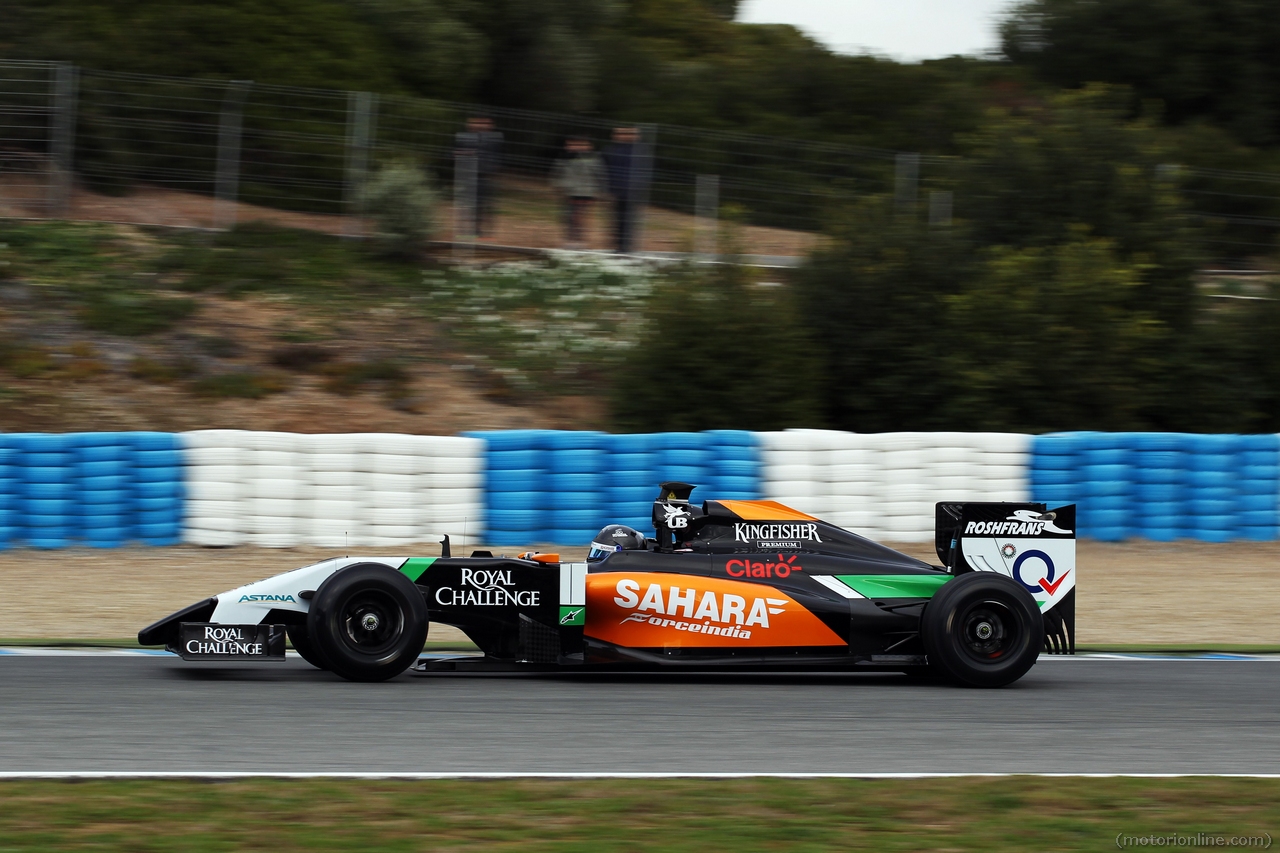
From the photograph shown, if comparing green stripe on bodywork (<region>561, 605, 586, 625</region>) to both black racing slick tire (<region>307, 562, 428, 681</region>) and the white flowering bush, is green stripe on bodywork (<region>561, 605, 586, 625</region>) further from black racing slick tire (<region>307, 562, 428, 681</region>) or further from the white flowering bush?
the white flowering bush

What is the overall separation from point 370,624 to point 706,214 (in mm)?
12324

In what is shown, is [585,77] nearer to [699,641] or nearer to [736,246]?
[736,246]

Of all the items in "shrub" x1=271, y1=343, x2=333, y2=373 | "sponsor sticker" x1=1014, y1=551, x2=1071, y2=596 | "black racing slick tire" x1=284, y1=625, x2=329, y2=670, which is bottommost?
"black racing slick tire" x1=284, y1=625, x2=329, y2=670

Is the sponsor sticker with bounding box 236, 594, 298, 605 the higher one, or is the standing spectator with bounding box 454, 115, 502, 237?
the standing spectator with bounding box 454, 115, 502, 237

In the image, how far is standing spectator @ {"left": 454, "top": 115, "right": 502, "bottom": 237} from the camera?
59.6ft

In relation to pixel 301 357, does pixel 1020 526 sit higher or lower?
lower

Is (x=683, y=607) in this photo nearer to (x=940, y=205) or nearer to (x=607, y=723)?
(x=607, y=723)

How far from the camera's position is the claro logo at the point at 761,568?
7672 mm

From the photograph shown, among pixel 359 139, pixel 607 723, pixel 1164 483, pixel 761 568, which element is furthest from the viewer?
pixel 359 139

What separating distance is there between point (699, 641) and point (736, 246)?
9.22m

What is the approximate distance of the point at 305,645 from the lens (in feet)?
24.3

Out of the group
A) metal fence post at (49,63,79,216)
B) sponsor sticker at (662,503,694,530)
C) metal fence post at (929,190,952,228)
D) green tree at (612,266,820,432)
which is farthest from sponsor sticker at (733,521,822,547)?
metal fence post at (49,63,79,216)

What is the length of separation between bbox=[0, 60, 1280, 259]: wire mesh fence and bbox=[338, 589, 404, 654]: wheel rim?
1140 centimetres

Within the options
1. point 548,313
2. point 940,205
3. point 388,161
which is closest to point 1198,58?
point 940,205
